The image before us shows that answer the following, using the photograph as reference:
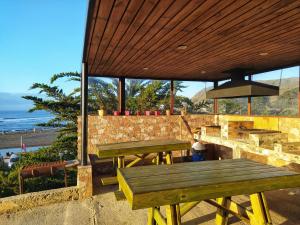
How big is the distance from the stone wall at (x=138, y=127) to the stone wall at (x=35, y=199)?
2.69m

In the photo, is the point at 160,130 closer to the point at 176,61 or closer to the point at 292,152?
the point at 176,61

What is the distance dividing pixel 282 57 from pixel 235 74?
67.8 inches

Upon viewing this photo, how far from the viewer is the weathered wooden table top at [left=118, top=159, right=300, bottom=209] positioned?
238 centimetres

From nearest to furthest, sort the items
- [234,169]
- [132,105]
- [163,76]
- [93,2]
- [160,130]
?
[93,2], [234,169], [160,130], [163,76], [132,105]

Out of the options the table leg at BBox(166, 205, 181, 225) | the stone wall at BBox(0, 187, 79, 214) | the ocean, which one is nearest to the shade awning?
the table leg at BBox(166, 205, 181, 225)

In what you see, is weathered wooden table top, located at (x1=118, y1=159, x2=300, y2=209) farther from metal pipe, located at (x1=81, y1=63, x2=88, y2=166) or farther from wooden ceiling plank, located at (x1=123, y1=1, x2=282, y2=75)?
metal pipe, located at (x1=81, y1=63, x2=88, y2=166)

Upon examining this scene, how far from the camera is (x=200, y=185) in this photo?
8.43ft

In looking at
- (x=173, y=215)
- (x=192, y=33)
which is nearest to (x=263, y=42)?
(x=192, y=33)

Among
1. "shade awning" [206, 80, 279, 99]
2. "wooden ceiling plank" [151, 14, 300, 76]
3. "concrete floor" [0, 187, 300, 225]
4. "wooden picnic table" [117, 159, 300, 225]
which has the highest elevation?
"wooden ceiling plank" [151, 14, 300, 76]

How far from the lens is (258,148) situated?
6039 millimetres

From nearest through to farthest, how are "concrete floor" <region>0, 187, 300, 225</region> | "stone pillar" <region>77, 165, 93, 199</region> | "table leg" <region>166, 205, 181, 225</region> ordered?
1. "table leg" <region>166, 205, 181, 225</region>
2. "concrete floor" <region>0, 187, 300, 225</region>
3. "stone pillar" <region>77, 165, 93, 199</region>

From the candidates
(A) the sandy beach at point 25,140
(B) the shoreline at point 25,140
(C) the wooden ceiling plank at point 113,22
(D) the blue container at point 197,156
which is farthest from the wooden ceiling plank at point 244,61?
(A) the sandy beach at point 25,140

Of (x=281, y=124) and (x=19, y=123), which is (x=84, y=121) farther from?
(x=19, y=123)

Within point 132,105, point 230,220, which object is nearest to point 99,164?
point 230,220
